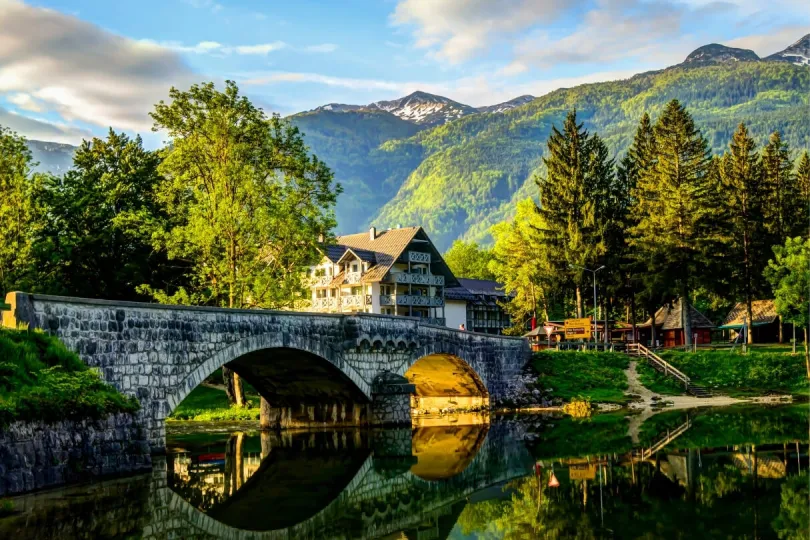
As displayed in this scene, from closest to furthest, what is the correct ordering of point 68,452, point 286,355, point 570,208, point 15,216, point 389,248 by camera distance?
1. point 68,452
2. point 286,355
3. point 15,216
4. point 570,208
5. point 389,248

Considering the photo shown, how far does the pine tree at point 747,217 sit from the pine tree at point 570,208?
1131 centimetres

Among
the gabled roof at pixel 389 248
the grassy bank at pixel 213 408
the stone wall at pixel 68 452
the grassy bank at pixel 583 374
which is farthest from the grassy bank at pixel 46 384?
the gabled roof at pixel 389 248

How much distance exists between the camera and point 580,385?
53812 millimetres

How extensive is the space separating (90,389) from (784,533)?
17.3m

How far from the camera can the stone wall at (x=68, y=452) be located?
20344 mm

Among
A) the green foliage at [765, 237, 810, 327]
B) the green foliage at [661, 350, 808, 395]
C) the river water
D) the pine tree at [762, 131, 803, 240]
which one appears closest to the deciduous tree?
the river water

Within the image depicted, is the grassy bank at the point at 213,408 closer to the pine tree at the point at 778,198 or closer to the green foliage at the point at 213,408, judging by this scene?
the green foliage at the point at 213,408

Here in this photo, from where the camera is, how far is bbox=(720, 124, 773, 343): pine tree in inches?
2751

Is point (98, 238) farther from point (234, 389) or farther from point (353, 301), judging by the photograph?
point (353, 301)

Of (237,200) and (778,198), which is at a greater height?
(778,198)

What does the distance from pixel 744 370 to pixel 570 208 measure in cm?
1797

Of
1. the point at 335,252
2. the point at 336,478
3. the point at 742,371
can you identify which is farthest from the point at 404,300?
the point at 336,478

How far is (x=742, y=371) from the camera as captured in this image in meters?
57.2

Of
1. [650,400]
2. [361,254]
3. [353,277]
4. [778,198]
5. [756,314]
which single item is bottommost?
[650,400]
